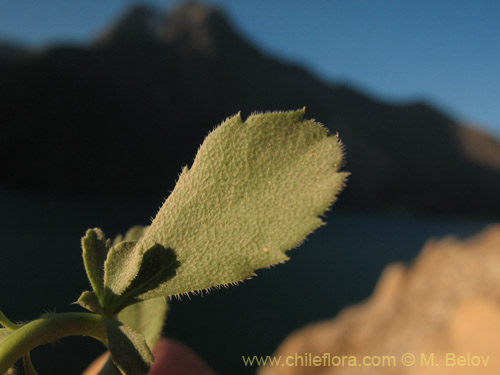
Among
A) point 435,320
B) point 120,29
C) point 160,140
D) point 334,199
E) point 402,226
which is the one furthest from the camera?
point 120,29

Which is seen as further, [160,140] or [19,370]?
[160,140]

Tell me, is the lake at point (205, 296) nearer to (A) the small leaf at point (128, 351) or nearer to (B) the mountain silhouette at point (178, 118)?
(A) the small leaf at point (128, 351)

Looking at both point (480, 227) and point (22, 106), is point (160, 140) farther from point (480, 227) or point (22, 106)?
point (480, 227)

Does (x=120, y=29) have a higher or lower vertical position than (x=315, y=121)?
higher

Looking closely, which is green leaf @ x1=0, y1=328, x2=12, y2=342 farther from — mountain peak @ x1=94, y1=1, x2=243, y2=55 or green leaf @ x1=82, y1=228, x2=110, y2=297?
mountain peak @ x1=94, y1=1, x2=243, y2=55

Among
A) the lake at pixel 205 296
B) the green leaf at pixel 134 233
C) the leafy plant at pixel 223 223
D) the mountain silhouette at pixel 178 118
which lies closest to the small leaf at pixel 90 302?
the leafy plant at pixel 223 223

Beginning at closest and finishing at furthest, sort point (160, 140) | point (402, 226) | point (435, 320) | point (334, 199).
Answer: point (334, 199) < point (435, 320) < point (160, 140) < point (402, 226)

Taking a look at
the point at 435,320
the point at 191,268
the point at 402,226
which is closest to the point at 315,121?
the point at 191,268

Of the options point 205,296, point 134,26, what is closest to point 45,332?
point 205,296

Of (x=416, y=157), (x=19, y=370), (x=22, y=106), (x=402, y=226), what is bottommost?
(x=22, y=106)
